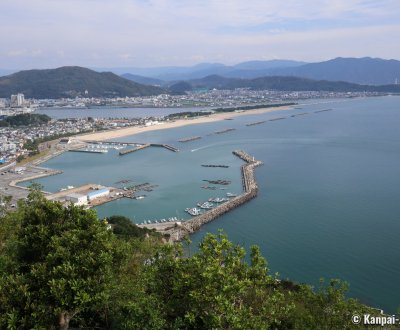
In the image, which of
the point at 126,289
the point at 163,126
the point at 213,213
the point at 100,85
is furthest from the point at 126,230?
the point at 100,85

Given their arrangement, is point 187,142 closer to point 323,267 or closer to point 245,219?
point 245,219

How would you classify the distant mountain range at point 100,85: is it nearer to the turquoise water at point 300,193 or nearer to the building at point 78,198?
the turquoise water at point 300,193

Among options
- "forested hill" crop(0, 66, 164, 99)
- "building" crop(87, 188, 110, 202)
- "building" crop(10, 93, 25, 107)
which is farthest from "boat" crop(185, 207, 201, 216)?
"forested hill" crop(0, 66, 164, 99)

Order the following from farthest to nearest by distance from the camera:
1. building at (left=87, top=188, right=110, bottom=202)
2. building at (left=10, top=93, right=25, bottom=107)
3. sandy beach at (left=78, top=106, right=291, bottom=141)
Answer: building at (left=10, top=93, right=25, bottom=107) → sandy beach at (left=78, top=106, right=291, bottom=141) → building at (left=87, top=188, right=110, bottom=202)

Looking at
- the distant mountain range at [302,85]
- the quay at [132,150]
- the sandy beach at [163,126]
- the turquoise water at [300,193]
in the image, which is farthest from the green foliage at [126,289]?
the distant mountain range at [302,85]

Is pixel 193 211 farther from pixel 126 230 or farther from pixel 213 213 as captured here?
pixel 126 230

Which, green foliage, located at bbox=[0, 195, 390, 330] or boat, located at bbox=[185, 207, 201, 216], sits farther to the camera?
boat, located at bbox=[185, 207, 201, 216]

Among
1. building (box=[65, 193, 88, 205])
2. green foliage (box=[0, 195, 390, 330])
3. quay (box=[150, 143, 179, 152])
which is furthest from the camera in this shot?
quay (box=[150, 143, 179, 152])

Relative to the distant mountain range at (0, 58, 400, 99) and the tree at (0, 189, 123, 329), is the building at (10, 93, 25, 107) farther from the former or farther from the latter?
the tree at (0, 189, 123, 329)
